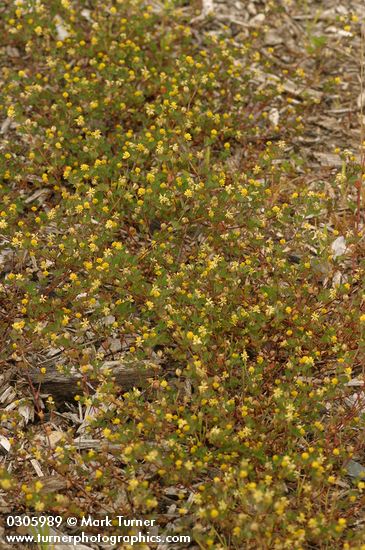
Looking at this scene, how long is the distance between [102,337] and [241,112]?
2.96m

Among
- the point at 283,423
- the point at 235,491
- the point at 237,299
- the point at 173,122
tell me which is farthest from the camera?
the point at 173,122

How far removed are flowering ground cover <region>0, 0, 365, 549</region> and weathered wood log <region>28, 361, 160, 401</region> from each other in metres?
0.01

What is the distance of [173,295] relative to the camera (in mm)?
5020

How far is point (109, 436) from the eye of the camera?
407 centimetres

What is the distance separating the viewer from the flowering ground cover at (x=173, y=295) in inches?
163

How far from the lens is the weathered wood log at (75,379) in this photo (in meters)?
4.79

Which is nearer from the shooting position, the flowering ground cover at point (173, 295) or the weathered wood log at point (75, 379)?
the flowering ground cover at point (173, 295)

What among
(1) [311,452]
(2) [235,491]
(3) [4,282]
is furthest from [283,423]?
(3) [4,282]

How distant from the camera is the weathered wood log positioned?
4789 mm

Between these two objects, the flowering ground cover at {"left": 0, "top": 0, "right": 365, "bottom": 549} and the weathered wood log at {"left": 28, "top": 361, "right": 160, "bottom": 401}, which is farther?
the weathered wood log at {"left": 28, "top": 361, "right": 160, "bottom": 401}

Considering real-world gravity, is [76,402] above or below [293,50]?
below

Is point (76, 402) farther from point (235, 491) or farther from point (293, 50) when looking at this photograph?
point (293, 50)

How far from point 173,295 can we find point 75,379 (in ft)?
3.13

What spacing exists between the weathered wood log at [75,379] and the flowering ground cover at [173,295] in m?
0.01
